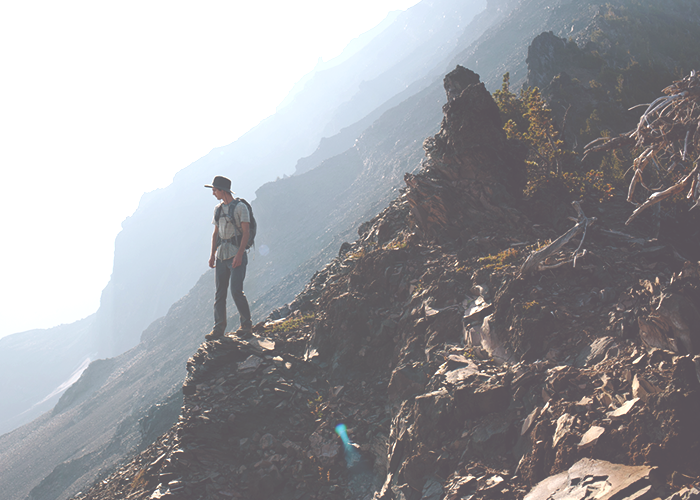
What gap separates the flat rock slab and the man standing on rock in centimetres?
608

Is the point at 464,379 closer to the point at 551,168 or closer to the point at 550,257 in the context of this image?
Answer: the point at 550,257

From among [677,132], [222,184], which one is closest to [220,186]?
[222,184]

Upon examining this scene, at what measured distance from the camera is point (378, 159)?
117750 mm

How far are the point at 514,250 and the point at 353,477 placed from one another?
4.79 metres

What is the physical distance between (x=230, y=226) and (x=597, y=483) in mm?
7100

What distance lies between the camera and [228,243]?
8.09 meters

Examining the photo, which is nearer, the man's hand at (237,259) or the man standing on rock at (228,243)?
the man's hand at (237,259)

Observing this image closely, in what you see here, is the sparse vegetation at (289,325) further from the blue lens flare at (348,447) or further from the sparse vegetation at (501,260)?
the sparse vegetation at (501,260)

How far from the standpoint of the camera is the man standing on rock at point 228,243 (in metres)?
7.88

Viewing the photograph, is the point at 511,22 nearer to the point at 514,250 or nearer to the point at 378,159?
the point at 378,159

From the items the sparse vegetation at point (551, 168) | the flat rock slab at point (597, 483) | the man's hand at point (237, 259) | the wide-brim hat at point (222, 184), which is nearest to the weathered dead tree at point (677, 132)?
the flat rock slab at point (597, 483)

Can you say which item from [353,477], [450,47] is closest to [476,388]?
[353,477]

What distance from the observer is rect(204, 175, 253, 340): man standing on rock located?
7.88m

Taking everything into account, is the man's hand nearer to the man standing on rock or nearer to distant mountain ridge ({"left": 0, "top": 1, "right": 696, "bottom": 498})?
the man standing on rock
